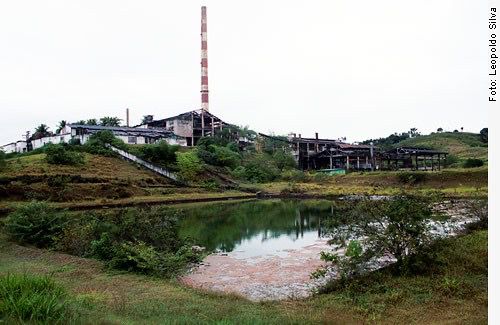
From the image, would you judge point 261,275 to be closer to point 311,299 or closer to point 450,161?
point 311,299

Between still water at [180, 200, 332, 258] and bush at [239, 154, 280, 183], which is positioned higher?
bush at [239, 154, 280, 183]

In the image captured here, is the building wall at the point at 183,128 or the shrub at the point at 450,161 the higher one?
the building wall at the point at 183,128

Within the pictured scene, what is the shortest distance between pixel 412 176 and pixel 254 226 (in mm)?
21189

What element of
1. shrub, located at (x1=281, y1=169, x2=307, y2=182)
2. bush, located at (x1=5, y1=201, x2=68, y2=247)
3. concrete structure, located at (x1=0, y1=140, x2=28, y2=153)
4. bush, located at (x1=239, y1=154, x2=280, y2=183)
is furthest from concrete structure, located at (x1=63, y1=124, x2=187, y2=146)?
bush, located at (x1=5, y1=201, x2=68, y2=247)

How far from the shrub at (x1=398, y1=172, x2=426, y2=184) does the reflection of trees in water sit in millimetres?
11331

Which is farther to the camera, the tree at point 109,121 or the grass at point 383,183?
the tree at point 109,121

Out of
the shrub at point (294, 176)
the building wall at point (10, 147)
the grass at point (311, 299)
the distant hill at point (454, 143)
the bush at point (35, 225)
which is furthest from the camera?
the distant hill at point (454, 143)

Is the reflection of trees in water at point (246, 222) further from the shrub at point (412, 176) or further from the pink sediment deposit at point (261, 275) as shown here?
the shrub at point (412, 176)

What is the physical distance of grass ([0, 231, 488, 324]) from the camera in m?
6.29

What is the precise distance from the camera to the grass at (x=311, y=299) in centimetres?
629

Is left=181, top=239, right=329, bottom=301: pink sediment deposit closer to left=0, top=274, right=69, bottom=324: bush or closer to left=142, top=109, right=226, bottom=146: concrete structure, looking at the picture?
left=0, top=274, right=69, bottom=324: bush

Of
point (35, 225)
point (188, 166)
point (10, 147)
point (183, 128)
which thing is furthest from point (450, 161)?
point (10, 147)

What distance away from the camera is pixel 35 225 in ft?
47.3

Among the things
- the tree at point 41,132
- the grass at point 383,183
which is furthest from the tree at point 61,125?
the grass at point 383,183
